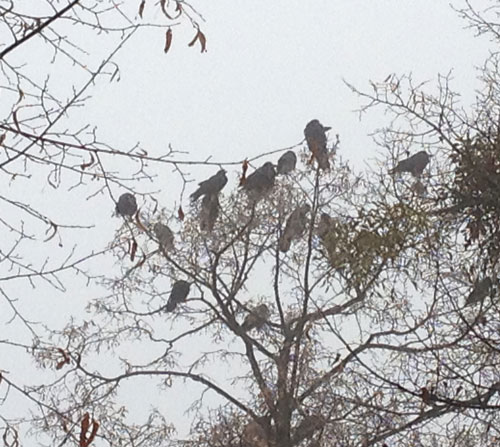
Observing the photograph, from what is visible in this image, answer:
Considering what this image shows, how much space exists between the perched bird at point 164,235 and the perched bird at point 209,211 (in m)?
0.28

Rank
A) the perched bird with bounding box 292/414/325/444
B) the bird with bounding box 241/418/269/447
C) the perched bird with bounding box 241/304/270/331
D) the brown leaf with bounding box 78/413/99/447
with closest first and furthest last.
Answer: the brown leaf with bounding box 78/413/99/447 < the perched bird with bounding box 292/414/325/444 < the bird with bounding box 241/418/269/447 < the perched bird with bounding box 241/304/270/331

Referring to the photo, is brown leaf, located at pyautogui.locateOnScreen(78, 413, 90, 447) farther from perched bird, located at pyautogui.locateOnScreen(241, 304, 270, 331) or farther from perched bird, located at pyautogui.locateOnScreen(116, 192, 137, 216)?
perched bird, located at pyautogui.locateOnScreen(241, 304, 270, 331)

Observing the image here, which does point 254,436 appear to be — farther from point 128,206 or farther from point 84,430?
point 84,430

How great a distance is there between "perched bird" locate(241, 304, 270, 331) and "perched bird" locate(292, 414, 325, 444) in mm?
1467

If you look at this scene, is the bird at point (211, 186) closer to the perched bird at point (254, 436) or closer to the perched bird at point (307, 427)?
the perched bird at point (254, 436)

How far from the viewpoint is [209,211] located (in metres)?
6.75

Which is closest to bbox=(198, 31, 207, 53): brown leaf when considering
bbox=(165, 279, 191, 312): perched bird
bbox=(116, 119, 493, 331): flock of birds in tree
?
bbox=(116, 119, 493, 331): flock of birds in tree

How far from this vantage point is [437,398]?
89.7 inches

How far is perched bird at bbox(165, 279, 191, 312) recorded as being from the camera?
7.09m

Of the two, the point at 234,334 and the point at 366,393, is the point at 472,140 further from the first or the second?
the point at 234,334

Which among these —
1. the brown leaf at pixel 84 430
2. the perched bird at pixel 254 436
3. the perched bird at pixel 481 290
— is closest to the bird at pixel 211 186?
the perched bird at pixel 254 436

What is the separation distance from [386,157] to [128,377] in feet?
13.2

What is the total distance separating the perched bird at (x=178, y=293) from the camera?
709 cm

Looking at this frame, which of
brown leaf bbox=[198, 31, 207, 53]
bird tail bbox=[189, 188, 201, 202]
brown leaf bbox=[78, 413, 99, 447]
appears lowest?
brown leaf bbox=[78, 413, 99, 447]
